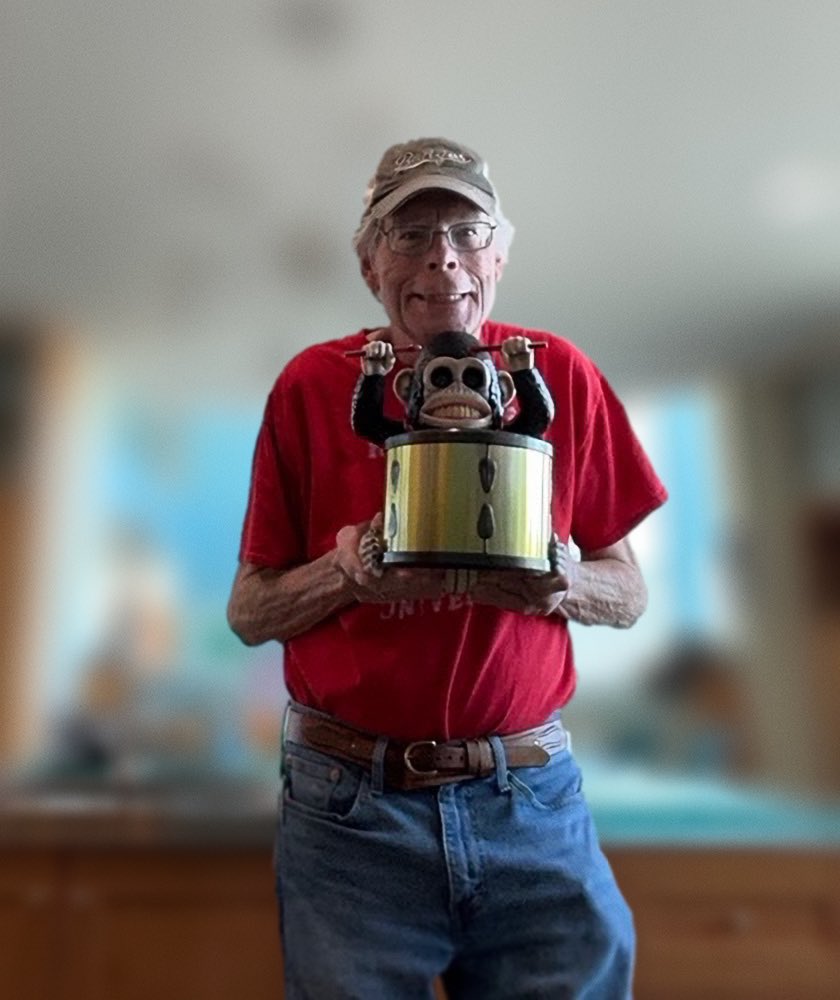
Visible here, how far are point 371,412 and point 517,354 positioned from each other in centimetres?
11

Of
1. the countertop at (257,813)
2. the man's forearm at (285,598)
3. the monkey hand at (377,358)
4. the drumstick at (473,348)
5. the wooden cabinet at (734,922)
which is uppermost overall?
the drumstick at (473,348)

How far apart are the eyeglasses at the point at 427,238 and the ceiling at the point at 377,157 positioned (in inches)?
22.0

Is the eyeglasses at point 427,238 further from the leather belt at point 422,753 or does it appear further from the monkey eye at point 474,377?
the leather belt at point 422,753

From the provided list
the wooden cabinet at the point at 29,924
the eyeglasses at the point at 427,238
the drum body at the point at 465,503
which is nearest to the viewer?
the drum body at the point at 465,503

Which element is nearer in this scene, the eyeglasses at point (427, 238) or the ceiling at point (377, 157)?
the eyeglasses at point (427, 238)

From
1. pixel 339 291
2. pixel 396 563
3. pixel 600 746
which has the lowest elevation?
pixel 600 746

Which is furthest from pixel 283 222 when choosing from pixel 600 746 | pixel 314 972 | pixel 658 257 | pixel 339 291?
pixel 314 972

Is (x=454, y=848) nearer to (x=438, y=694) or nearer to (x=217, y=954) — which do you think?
(x=438, y=694)

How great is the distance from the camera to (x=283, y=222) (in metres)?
1.33

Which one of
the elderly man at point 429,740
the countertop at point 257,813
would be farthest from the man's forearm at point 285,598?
the countertop at point 257,813

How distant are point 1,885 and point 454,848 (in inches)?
25.8

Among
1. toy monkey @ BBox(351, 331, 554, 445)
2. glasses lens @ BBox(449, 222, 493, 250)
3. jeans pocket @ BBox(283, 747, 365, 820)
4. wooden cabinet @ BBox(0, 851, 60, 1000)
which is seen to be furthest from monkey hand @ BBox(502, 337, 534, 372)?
wooden cabinet @ BBox(0, 851, 60, 1000)

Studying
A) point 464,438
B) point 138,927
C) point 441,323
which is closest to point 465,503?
point 464,438

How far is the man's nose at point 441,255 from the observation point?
705 mm
